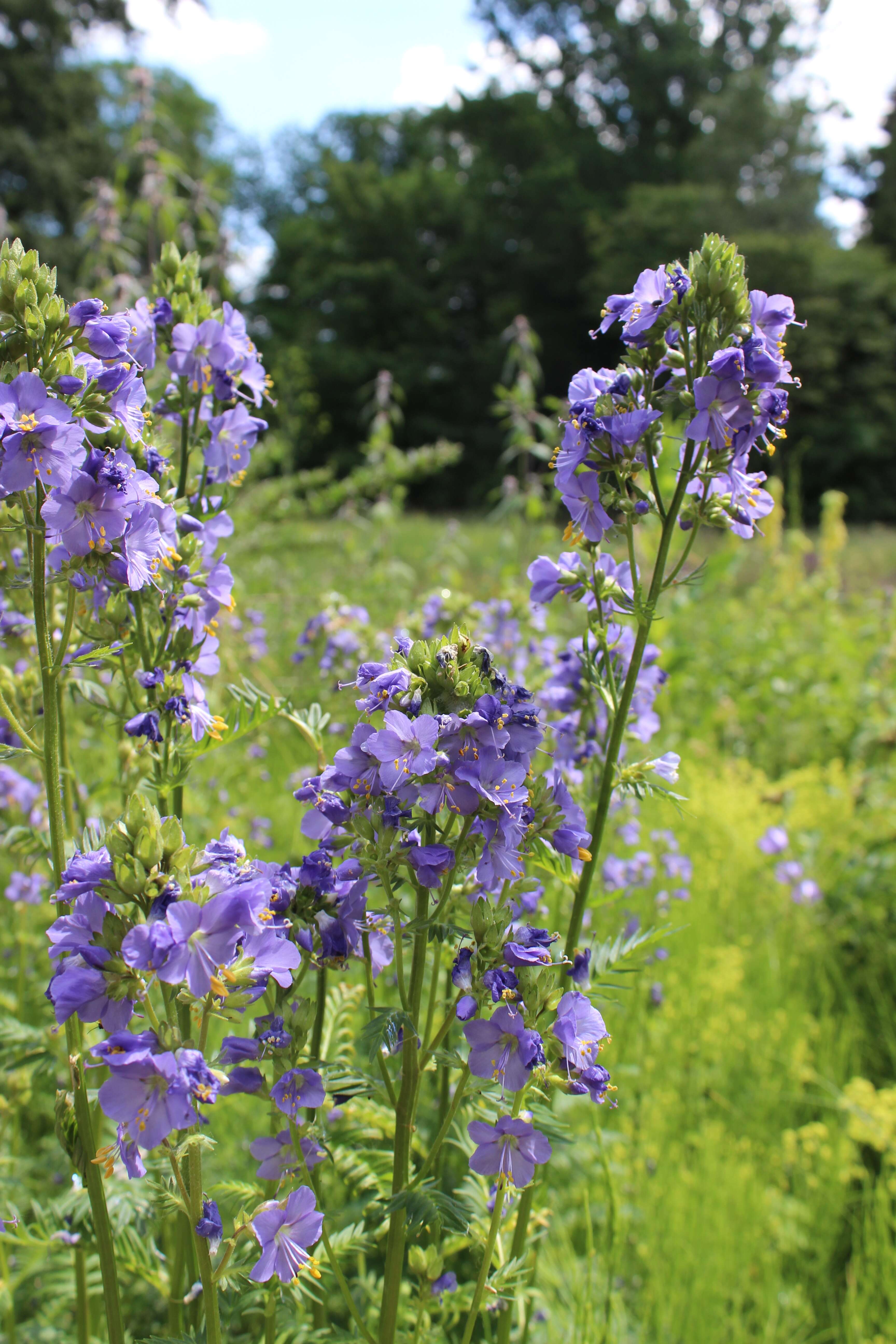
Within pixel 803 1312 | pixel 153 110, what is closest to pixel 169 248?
pixel 803 1312

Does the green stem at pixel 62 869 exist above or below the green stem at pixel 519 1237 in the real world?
above

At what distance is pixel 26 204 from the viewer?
24203 mm

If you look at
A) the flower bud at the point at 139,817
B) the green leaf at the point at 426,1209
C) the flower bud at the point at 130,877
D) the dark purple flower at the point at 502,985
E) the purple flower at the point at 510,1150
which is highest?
the flower bud at the point at 139,817

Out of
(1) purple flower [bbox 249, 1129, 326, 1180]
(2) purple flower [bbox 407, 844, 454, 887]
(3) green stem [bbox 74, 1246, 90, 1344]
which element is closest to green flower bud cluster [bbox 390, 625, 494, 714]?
(2) purple flower [bbox 407, 844, 454, 887]

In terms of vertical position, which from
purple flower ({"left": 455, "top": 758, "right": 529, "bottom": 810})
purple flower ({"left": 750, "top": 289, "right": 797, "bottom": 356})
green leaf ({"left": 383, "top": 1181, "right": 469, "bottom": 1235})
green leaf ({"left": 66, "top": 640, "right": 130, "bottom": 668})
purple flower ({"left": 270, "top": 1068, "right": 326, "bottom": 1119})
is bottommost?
green leaf ({"left": 383, "top": 1181, "right": 469, "bottom": 1235})

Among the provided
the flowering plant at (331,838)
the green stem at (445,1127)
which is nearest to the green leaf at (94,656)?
the flowering plant at (331,838)

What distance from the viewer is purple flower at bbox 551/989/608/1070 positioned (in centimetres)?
105

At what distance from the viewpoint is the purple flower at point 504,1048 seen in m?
1.01

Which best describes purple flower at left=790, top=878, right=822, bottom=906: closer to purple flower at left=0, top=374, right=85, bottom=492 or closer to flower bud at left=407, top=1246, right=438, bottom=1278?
flower bud at left=407, top=1246, right=438, bottom=1278

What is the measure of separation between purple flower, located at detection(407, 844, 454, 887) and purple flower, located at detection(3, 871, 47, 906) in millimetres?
1583

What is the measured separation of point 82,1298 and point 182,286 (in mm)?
1781

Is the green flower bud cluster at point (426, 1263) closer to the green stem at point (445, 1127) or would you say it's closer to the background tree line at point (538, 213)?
the green stem at point (445, 1127)

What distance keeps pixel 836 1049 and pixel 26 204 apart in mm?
29178

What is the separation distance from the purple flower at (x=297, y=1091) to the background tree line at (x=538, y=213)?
22514 millimetres
